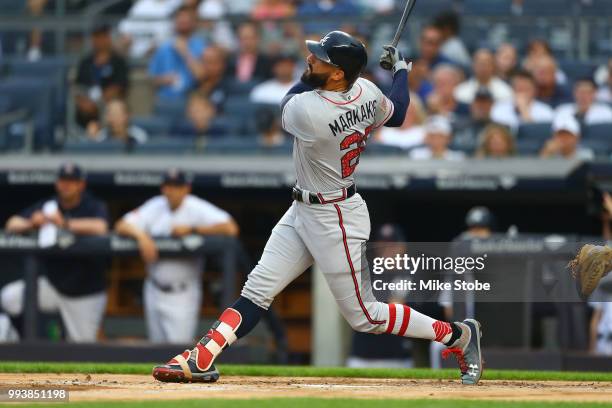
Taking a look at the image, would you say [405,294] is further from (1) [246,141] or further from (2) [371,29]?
(2) [371,29]

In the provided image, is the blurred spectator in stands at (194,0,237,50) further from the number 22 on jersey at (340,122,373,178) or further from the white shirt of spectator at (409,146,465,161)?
the number 22 on jersey at (340,122,373,178)

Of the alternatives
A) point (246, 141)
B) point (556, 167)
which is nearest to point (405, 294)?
point (556, 167)

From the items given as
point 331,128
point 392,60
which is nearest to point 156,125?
point 392,60

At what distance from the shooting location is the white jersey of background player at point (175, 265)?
32.5 ft

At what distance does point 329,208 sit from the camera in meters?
6.25

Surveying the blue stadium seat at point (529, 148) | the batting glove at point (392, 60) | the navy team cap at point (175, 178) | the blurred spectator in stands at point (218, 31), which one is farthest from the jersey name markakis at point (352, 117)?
the blurred spectator in stands at point (218, 31)

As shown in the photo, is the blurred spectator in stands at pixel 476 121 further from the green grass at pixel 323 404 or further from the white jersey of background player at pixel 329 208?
the green grass at pixel 323 404

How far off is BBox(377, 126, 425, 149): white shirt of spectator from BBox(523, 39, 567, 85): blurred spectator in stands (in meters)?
1.14

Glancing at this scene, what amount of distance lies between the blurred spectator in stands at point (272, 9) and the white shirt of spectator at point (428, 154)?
2.75 metres

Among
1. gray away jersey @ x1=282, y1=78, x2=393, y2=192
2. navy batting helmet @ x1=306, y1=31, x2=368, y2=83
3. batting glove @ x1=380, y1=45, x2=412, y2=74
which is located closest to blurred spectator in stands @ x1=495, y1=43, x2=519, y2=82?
batting glove @ x1=380, y1=45, x2=412, y2=74

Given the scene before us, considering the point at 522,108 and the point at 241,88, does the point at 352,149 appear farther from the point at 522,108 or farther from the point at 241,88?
the point at 241,88

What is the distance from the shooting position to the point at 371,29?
40.2ft

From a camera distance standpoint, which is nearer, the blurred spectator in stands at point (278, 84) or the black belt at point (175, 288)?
the black belt at point (175, 288)

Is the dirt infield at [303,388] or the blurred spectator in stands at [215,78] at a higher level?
the blurred spectator in stands at [215,78]
